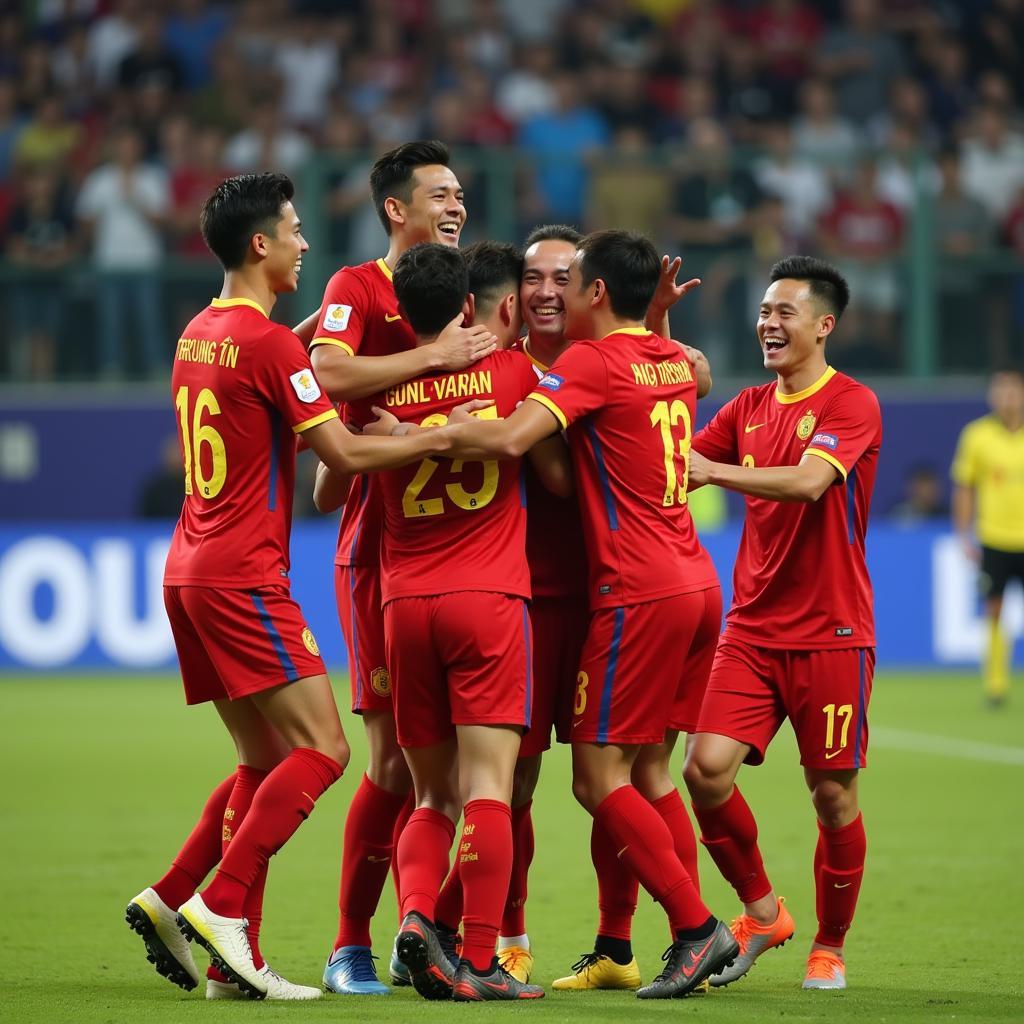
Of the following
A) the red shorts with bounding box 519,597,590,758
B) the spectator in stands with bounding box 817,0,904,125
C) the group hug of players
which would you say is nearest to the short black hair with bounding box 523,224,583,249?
the group hug of players

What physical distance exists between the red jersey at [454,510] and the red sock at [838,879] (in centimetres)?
130

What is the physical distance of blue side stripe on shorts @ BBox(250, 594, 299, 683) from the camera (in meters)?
5.30

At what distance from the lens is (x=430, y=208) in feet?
19.4

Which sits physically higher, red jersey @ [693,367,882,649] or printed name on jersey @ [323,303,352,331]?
printed name on jersey @ [323,303,352,331]

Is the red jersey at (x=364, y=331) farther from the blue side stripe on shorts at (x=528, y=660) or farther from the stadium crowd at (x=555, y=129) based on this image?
the stadium crowd at (x=555, y=129)

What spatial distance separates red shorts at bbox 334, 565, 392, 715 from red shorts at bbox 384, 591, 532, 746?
0.30 meters

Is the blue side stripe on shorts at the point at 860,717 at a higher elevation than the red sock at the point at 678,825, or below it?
higher

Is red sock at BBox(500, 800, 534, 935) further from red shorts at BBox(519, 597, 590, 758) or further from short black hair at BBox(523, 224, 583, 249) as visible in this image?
short black hair at BBox(523, 224, 583, 249)

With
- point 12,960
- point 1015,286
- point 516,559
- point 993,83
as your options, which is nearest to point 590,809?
point 516,559

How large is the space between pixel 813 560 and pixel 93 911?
3081 millimetres

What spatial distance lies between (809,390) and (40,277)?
12.2 metres

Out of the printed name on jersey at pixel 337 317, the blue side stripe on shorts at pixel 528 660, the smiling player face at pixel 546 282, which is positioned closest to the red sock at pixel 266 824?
the blue side stripe on shorts at pixel 528 660

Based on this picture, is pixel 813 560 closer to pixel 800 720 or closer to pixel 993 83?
pixel 800 720

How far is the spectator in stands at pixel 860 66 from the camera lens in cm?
1852
